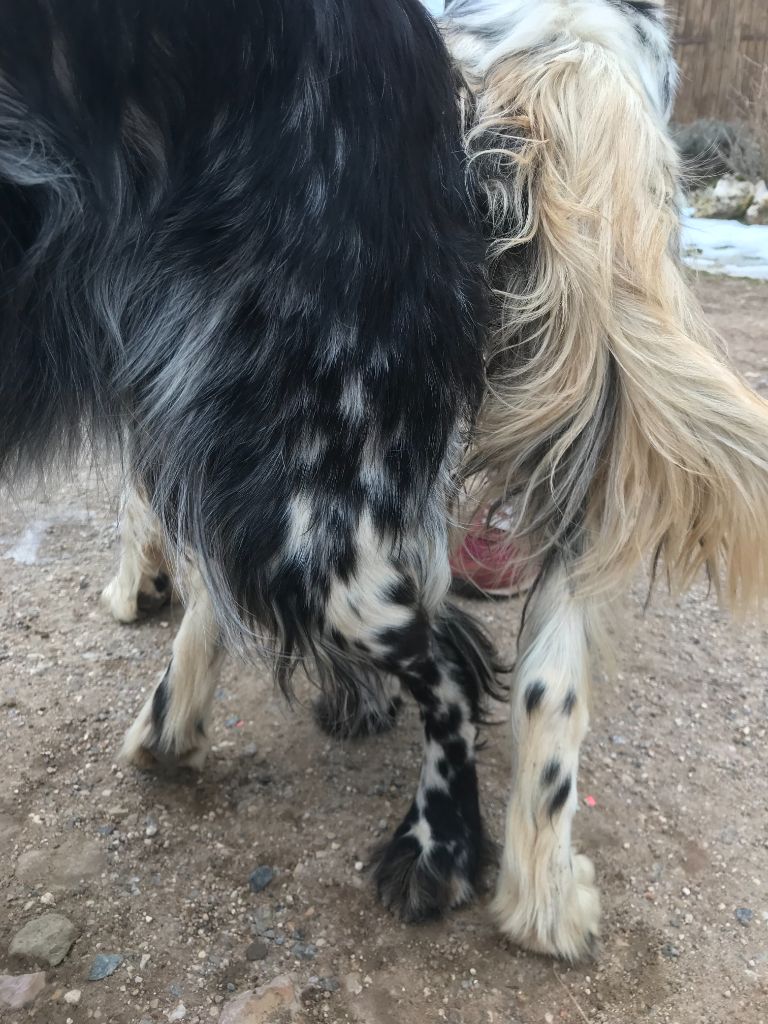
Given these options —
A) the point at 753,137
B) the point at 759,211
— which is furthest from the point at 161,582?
the point at 753,137

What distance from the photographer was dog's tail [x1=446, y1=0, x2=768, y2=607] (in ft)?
5.13

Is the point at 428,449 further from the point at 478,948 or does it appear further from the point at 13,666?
the point at 13,666

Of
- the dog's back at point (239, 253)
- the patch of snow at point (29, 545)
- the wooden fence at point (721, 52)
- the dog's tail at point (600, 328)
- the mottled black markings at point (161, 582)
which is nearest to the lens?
the dog's back at point (239, 253)

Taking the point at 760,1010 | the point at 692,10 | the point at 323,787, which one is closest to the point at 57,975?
the point at 323,787

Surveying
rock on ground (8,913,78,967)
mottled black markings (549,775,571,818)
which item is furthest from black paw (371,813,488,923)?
rock on ground (8,913,78,967)

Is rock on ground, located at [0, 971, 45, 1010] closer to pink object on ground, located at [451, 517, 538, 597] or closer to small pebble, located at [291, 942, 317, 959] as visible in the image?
small pebble, located at [291, 942, 317, 959]

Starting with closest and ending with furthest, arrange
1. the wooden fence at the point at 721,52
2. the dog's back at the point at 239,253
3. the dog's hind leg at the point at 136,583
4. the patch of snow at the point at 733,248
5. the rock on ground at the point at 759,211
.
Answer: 1. the dog's back at the point at 239,253
2. the dog's hind leg at the point at 136,583
3. the patch of snow at the point at 733,248
4. the rock on ground at the point at 759,211
5. the wooden fence at the point at 721,52

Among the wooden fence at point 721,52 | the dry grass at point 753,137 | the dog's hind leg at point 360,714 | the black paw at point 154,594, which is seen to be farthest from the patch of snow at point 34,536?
the wooden fence at point 721,52

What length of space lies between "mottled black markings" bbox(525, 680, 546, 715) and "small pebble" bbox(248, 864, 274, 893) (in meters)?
0.67

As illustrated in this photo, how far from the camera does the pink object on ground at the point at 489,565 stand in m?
1.83

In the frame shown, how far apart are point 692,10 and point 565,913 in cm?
791

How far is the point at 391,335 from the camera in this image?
143 cm

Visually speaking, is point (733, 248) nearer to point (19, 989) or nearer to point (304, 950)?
point (304, 950)

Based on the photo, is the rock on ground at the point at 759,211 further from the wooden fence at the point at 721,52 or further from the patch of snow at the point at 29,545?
the patch of snow at the point at 29,545
